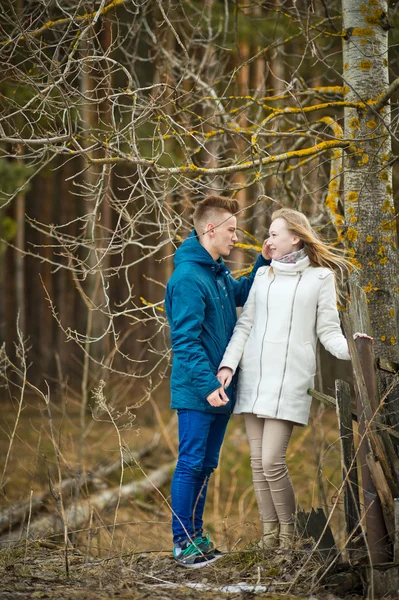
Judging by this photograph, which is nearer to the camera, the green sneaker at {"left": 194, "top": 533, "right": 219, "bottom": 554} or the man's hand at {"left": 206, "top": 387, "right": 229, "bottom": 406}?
the man's hand at {"left": 206, "top": 387, "right": 229, "bottom": 406}

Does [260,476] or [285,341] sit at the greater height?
[285,341]

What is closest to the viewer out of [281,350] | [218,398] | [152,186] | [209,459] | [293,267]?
[218,398]

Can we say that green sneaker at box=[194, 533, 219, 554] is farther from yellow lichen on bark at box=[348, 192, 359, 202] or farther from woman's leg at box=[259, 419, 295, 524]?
yellow lichen on bark at box=[348, 192, 359, 202]

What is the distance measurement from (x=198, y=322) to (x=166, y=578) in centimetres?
142

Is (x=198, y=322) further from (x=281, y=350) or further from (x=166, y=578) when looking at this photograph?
(x=166, y=578)

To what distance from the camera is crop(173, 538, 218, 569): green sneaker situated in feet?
13.0

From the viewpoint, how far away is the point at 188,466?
4.02m

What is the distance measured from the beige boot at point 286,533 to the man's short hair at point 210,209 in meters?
1.78

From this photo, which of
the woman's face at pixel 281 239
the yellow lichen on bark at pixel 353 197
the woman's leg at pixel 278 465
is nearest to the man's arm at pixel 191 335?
the woman's leg at pixel 278 465

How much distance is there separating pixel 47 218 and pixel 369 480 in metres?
12.8

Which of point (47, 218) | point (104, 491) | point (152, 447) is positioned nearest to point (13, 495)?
point (104, 491)

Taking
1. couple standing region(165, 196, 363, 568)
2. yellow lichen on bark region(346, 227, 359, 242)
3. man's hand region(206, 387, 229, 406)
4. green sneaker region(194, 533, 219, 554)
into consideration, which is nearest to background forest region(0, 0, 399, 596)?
yellow lichen on bark region(346, 227, 359, 242)

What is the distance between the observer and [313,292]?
13.1ft

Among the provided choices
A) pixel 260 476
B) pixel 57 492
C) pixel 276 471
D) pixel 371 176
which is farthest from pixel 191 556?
pixel 371 176
